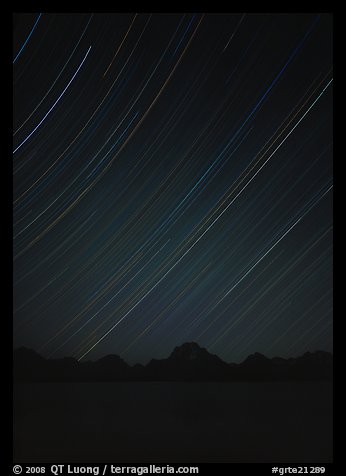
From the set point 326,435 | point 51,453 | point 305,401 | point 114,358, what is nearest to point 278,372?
point 305,401

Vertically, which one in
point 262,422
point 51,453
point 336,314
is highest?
point 336,314

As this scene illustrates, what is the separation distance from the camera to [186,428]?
9.31 feet

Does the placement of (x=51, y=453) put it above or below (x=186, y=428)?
below

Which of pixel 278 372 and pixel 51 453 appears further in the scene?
pixel 278 372

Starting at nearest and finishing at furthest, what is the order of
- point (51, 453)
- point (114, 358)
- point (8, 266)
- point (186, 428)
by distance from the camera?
1. point (8, 266)
2. point (51, 453)
3. point (186, 428)
4. point (114, 358)

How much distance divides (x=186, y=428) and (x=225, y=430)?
0.25 m

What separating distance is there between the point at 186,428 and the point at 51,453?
815 millimetres

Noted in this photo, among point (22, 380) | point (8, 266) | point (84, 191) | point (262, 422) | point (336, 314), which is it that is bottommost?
point (22, 380)

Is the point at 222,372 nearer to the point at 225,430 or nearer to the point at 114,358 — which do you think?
the point at 225,430

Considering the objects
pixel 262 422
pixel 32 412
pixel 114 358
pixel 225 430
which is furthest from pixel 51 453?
pixel 262 422

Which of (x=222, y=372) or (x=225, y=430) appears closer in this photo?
(x=225, y=430)

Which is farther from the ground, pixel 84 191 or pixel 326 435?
pixel 84 191

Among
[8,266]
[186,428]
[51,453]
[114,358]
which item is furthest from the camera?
[114,358]

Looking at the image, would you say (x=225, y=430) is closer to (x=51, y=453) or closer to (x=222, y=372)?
(x=222, y=372)
